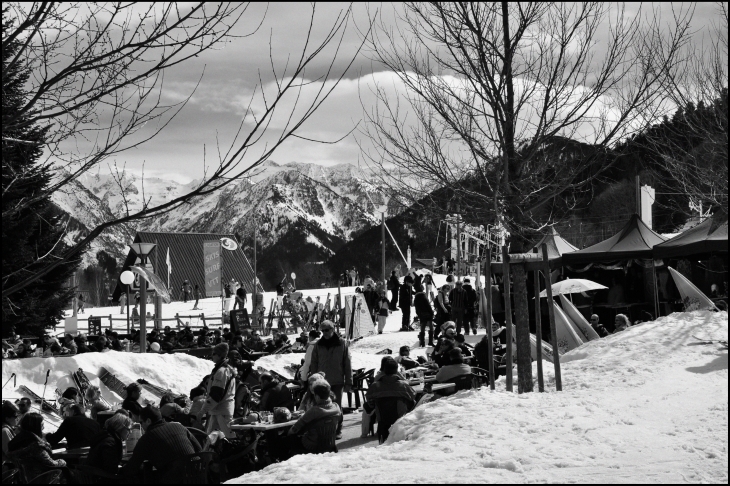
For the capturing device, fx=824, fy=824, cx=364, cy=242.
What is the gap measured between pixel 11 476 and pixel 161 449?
4.42ft

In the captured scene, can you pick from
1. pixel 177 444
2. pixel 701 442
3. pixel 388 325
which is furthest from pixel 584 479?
pixel 388 325

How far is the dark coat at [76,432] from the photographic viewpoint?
7.86m

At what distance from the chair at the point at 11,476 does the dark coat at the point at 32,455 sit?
72 mm

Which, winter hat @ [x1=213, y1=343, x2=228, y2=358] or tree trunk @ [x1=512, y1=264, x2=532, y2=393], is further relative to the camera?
winter hat @ [x1=213, y1=343, x2=228, y2=358]

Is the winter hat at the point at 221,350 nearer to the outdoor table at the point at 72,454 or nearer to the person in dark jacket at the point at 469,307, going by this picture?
the outdoor table at the point at 72,454

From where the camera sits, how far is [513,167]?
966 cm

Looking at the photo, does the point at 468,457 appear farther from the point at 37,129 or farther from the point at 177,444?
the point at 37,129

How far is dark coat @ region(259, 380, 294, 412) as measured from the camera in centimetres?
962

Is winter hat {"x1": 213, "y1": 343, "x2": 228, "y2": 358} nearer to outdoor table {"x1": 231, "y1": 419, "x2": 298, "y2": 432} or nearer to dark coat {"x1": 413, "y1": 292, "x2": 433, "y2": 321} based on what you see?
outdoor table {"x1": 231, "y1": 419, "x2": 298, "y2": 432}

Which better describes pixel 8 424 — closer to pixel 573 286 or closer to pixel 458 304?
pixel 573 286

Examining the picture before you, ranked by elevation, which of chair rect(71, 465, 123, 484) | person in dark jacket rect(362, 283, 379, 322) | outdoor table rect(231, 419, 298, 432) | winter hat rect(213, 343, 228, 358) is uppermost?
person in dark jacket rect(362, 283, 379, 322)

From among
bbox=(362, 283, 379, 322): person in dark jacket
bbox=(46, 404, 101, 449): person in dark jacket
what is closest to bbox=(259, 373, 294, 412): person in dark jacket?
bbox=(46, 404, 101, 449): person in dark jacket

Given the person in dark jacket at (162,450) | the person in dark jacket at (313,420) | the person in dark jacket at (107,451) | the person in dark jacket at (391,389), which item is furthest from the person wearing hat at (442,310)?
the person in dark jacket at (162,450)

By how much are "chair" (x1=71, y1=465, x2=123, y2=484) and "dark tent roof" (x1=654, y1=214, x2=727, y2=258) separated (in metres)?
11.2
